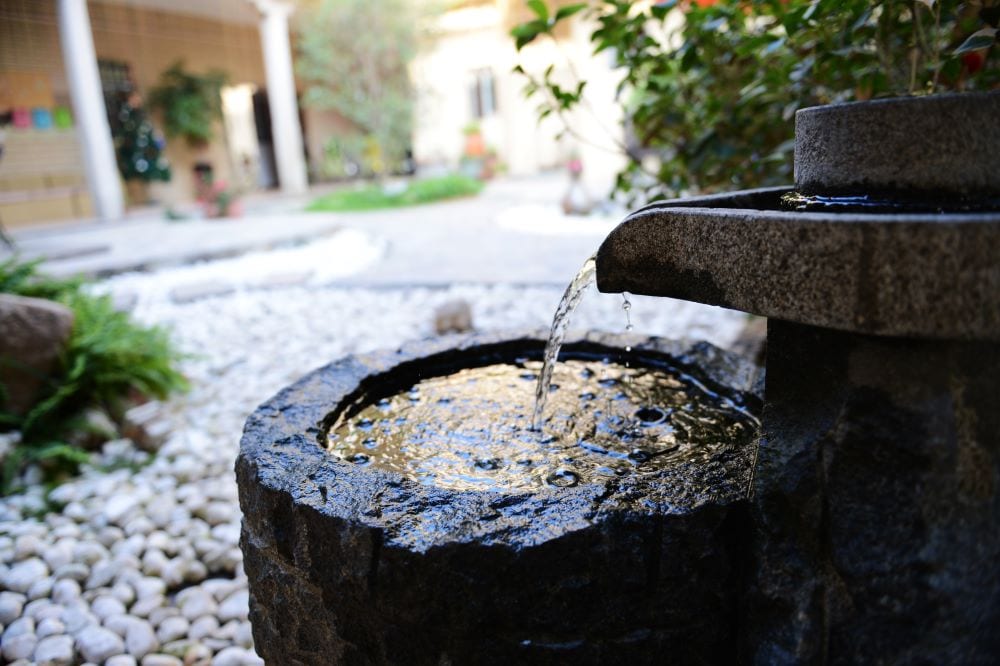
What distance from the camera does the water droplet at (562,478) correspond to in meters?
1.50

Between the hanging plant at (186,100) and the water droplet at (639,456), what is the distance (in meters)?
14.2

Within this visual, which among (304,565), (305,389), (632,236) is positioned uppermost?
(632,236)

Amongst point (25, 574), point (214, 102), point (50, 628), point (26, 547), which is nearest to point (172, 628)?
point (50, 628)

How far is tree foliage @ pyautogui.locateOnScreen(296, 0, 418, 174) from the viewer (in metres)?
13.6

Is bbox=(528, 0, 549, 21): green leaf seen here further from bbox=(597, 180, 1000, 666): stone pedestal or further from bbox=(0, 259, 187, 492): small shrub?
bbox=(0, 259, 187, 492): small shrub

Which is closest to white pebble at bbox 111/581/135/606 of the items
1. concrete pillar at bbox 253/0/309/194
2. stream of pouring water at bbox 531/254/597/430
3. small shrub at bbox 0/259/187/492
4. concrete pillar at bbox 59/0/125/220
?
small shrub at bbox 0/259/187/492

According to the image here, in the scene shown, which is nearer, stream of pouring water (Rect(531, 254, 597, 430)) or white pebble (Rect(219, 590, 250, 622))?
stream of pouring water (Rect(531, 254, 597, 430))

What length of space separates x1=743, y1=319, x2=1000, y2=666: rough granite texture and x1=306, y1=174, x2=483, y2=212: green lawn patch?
37.0 ft

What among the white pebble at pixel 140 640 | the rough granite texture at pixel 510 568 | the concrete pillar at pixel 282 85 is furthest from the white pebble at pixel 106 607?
the concrete pillar at pixel 282 85

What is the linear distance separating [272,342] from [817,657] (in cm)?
405

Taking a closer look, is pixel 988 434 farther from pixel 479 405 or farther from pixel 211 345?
pixel 211 345

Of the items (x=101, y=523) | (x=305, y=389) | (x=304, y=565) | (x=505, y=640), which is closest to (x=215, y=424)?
(x=101, y=523)

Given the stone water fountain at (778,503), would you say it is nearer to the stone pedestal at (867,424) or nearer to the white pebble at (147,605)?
the stone pedestal at (867,424)

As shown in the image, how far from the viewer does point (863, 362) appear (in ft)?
3.56
